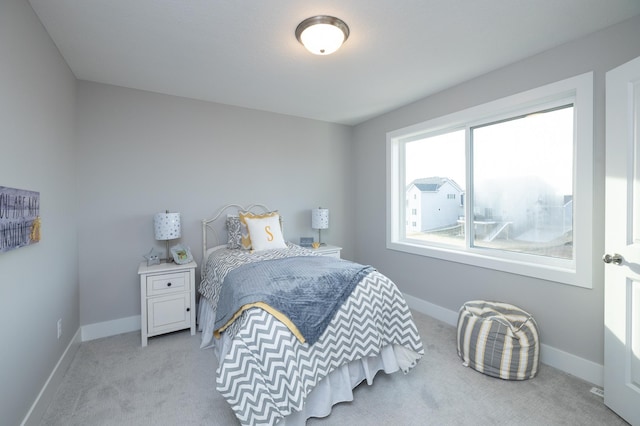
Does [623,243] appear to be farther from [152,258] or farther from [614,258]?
[152,258]

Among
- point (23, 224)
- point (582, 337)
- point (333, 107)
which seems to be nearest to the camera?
point (23, 224)

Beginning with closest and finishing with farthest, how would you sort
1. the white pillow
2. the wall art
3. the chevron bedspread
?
the wall art, the chevron bedspread, the white pillow

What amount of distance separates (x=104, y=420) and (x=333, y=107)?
11.4ft

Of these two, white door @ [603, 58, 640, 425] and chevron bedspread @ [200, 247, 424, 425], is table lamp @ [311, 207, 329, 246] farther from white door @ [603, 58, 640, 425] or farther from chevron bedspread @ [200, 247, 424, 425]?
white door @ [603, 58, 640, 425]

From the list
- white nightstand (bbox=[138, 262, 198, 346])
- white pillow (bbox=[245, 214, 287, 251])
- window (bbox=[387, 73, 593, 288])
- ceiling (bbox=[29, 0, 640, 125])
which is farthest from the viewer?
white pillow (bbox=[245, 214, 287, 251])

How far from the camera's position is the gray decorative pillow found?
310cm

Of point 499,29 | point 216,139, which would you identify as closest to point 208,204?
point 216,139

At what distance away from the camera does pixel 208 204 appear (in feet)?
10.8

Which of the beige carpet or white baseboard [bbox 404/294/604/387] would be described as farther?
white baseboard [bbox 404/294/604/387]

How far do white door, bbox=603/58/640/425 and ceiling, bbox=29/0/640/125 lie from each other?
0.61 meters

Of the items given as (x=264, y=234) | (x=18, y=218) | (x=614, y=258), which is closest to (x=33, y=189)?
(x=18, y=218)

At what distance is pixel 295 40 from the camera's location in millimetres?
2043

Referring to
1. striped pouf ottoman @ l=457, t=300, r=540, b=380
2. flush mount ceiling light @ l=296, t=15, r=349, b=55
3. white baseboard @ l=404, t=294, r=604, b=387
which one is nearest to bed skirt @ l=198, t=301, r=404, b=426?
striped pouf ottoman @ l=457, t=300, r=540, b=380

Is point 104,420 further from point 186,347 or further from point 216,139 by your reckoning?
point 216,139
